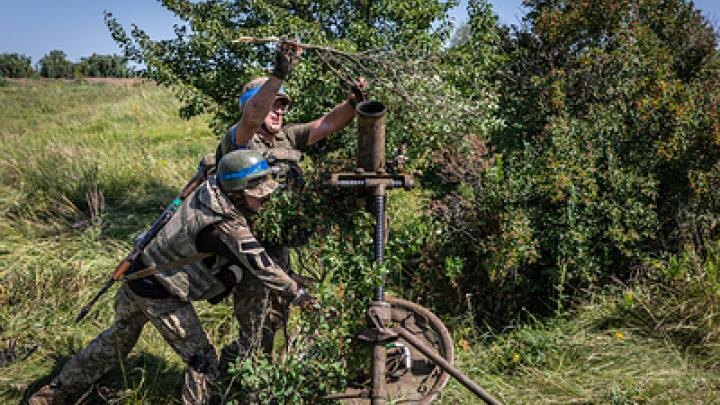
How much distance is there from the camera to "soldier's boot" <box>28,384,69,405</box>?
4141 millimetres

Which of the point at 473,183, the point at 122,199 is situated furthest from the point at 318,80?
the point at 122,199

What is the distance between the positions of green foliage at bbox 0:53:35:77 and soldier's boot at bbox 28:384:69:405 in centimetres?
4151

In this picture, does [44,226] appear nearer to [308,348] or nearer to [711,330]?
[308,348]

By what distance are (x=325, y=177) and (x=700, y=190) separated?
3220 millimetres

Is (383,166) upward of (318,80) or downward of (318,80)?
downward

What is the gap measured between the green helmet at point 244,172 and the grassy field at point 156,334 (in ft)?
5.13

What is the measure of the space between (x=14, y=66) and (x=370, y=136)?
4402cm

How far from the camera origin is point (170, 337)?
3834mm

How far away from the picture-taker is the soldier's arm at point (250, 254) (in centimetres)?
346

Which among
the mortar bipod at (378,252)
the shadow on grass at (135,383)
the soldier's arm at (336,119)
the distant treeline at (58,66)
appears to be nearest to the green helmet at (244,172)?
the mortar bipod at (378,252)

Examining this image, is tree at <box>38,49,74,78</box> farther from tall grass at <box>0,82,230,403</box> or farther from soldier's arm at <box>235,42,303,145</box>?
soldier's arm at <box>235,42,303,145</box>

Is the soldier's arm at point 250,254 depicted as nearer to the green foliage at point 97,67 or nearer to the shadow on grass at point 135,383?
the shadow on grass at point 135,383

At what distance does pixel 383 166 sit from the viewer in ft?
11.9

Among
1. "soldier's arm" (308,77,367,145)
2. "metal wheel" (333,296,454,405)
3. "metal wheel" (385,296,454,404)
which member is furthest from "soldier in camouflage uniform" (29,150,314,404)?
"metal wheel" (385,296,454,404)
